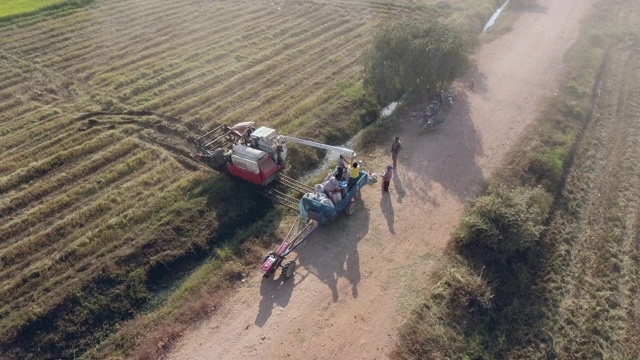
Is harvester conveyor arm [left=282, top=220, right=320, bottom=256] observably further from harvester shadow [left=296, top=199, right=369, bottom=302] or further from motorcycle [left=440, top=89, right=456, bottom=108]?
motorcycle [left=440, top=89, right=456, bottom=108]

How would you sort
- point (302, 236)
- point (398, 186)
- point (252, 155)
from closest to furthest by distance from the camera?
point (302, 236) → point (252, 155) → point (398, 186)

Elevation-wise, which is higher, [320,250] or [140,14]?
[140,14]

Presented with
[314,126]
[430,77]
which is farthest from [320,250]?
[430,77]

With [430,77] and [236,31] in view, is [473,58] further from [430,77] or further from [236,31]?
[236,31]

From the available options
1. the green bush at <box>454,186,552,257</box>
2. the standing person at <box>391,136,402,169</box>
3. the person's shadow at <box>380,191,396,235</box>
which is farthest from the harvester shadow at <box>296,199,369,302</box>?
the green bush at <box>454,186,552,257</box>

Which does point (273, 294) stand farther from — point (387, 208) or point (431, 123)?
point (431, 123)

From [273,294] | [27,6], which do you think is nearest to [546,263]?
[273,294]
